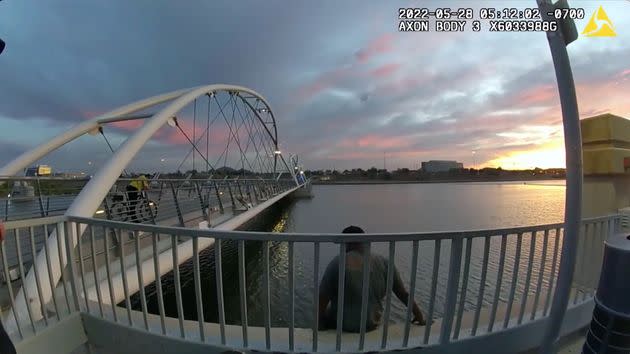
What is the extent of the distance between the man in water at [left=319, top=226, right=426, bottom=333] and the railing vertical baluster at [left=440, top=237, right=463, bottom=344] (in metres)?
0.30

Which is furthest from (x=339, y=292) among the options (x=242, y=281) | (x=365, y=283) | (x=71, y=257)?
(x=71, y=257)

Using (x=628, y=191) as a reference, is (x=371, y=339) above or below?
below

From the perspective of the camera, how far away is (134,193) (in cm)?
700

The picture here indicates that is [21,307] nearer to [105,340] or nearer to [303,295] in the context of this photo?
[105,340]

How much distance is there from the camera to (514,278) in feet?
7.59

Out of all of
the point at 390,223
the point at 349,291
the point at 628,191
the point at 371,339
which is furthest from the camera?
the point at 390,223

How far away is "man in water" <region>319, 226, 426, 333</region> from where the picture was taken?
2369mm

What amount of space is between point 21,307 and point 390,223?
1800 centimetres

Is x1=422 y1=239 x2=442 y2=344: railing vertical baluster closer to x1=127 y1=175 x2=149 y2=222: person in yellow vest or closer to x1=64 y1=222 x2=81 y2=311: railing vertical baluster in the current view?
x1=64 y1=222 x2=81 y2=311: railing vertical baluster

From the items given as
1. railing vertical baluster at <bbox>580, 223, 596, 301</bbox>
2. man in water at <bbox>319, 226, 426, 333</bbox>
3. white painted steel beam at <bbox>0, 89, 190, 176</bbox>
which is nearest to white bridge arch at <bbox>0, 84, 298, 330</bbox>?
white painted steel beam at <bbox>0, 89, 190, 176</bbox>

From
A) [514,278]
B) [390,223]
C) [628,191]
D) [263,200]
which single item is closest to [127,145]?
[514,278]

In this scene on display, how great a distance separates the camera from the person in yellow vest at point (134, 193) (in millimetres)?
6155

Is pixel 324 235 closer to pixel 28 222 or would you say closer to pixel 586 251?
pixel 28 222

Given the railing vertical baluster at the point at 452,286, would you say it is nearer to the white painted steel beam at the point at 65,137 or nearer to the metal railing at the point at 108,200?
the metal railing at the point at 108,200
